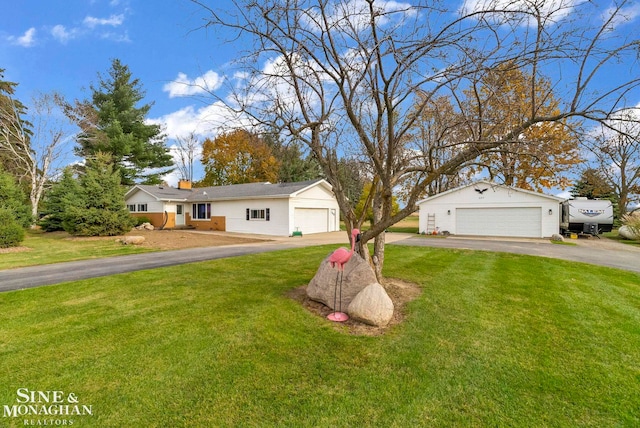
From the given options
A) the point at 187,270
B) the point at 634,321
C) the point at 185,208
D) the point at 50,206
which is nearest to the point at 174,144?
the point at 185,208

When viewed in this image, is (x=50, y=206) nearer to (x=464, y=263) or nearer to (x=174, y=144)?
(x=174, y=144)

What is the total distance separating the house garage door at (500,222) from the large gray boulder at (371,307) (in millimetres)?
17357

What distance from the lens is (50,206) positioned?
20.2m

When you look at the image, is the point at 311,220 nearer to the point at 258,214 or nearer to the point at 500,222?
the point at 258,214

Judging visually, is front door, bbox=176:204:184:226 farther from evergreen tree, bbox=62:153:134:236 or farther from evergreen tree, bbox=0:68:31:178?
evergreen tree, bbox=0:68:31:178

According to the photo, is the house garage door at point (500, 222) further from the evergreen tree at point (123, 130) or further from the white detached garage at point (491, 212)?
the evergreen tree at point (123, 130)

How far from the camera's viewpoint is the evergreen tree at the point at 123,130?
83.1ft

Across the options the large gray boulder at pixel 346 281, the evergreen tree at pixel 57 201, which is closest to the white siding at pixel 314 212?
the large gray boulder at pixel 346 281

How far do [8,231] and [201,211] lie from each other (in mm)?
12294

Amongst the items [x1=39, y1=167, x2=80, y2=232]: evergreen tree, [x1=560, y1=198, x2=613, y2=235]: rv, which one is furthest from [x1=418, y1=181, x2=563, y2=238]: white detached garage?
[x1=39, y1=167, x2=80, y2=232]: evergreen tree

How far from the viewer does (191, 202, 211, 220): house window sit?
74.9ft

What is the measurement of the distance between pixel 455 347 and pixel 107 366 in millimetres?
4070

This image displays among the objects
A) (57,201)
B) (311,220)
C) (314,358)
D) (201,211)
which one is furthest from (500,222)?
(57,201)

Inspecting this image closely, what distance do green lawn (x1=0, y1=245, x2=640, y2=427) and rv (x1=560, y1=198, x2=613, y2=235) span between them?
1665 centimetres
